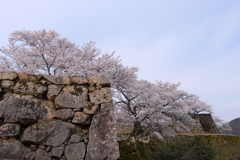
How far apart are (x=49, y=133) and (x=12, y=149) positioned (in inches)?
25.4

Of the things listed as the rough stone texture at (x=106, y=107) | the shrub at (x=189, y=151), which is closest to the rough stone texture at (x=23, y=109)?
the rough stone texture at (x=106, y=107)

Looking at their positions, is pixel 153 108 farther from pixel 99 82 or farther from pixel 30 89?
pixel 30 89

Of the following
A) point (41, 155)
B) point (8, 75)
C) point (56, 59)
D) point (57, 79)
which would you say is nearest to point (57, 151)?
point (41, 155)

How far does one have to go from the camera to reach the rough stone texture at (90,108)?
10.9 ft

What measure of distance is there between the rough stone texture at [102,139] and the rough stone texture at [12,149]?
114cm

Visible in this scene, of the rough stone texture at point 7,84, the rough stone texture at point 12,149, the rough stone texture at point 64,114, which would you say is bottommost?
the rough stone texture at point 12,149

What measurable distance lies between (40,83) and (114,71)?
5.59 m

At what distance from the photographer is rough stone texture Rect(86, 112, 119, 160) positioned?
10.1 ft

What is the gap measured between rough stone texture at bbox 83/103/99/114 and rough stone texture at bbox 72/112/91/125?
8 centimetres

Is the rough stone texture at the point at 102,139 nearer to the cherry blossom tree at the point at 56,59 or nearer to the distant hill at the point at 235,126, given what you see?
the cherry blossom tree at the point at 56,59

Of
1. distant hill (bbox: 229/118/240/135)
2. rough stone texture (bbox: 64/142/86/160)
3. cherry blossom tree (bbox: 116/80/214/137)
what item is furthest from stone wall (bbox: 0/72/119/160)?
distant hill (bbox: 229/118/240/135)

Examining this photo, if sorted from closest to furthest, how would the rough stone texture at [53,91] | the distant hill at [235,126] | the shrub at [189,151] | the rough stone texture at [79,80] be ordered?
the rough stone texture at [53,91]
the rough stone texture at [79,80]
the shrub at [189,151]
the distant hill at [235,126]

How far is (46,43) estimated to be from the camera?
9.89 metres

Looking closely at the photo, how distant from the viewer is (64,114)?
10.5ft
